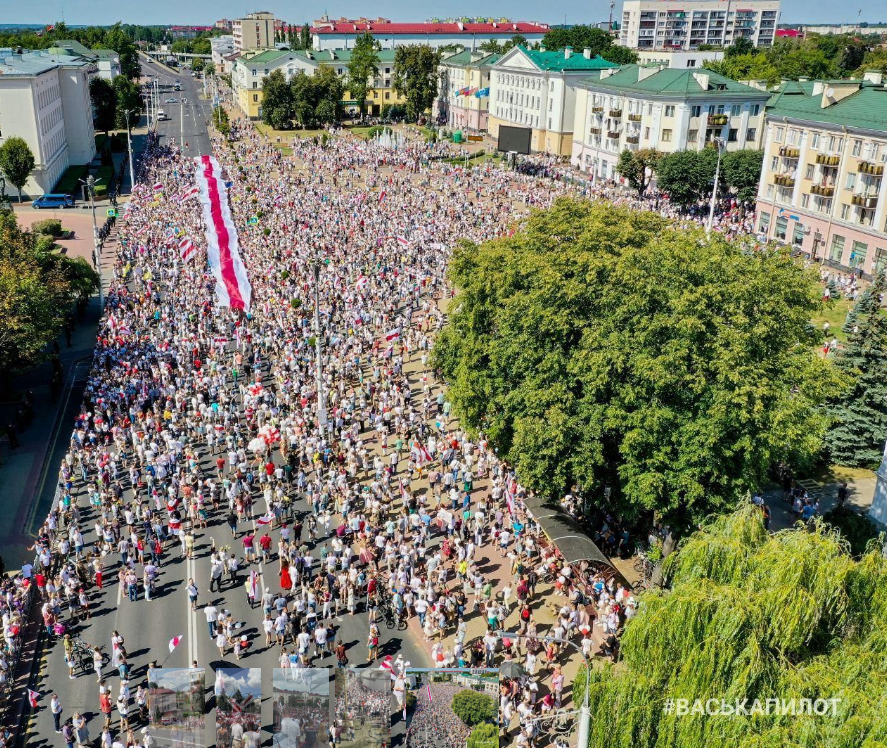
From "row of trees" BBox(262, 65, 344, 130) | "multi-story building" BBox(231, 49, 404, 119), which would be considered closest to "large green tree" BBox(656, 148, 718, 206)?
"row of trees" BBox(262, 65, 344, 130)

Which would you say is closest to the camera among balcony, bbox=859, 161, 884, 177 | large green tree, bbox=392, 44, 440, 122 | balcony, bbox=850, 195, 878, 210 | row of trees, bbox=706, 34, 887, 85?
balcony, bbox=859, 161, 884, 177

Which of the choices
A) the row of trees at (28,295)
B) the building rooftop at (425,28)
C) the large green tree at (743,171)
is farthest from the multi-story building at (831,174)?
the building rooftop at (425,28)

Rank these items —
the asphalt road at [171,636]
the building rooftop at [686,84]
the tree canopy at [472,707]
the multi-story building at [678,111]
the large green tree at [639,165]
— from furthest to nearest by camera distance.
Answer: the multi-story building at [678,111] → the building rooftop at [686,84] → the large green tree at [639,165] → the asphalt road at [171,636] → the tree canopy at [472,707]

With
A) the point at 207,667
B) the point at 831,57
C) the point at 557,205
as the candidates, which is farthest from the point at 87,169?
the point at 831,57

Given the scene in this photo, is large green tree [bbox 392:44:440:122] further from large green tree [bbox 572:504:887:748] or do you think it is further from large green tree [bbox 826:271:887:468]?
large green tree [bbox 572:504:887:748]

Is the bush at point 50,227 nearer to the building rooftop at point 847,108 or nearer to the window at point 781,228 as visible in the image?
the window at point 781,228

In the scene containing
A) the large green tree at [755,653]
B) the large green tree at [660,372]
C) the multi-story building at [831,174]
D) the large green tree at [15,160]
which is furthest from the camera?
the large green tree at [15,160]

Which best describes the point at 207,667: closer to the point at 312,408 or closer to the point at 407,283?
the point at 312,408
